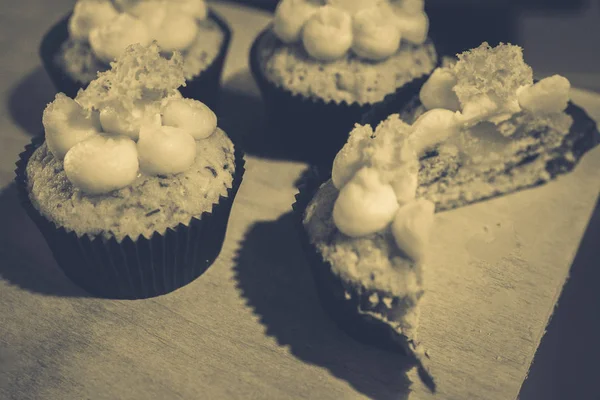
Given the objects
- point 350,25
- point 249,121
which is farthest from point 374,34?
point 249,121

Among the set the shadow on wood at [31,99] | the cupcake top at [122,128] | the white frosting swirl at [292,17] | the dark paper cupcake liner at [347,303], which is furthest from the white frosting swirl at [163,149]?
the shadow on wood at [31,99]

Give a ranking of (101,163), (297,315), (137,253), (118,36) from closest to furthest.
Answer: (101,163)
(137,253)
(297,315)
(118,36)

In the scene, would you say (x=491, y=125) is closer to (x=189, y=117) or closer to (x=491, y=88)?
(x=491, y=88)

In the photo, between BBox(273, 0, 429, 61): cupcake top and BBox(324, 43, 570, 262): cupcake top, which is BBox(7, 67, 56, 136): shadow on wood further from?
BBox(324, 43, 570, 262): cupcake top

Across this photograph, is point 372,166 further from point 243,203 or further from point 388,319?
point 243,203

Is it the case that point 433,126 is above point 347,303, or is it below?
above

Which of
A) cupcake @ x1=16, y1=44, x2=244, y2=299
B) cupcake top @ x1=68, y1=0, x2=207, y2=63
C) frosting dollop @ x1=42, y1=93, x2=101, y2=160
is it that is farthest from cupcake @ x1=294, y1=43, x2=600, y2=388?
cupcake top @ x1=68, y1=0, x2=207, y2=63
